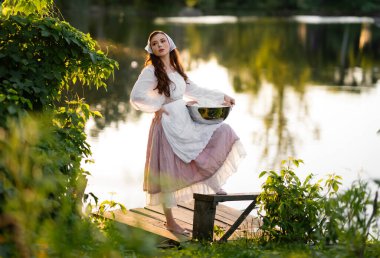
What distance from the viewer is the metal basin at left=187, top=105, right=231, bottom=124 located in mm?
5871

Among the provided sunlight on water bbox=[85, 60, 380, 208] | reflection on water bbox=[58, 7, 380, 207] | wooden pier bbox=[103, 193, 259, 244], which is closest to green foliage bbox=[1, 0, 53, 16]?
reflection on water bbox=[58, 7, 380, 207]

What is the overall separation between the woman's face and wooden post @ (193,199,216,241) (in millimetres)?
1063

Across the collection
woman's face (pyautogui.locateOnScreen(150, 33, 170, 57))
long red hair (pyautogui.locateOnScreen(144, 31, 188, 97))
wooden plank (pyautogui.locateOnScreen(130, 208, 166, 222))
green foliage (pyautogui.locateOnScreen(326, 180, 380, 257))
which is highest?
woman's face (pyautogui.locateOnScreen(150, 33, 170, 57))

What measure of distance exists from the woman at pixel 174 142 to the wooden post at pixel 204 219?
220 millimetres

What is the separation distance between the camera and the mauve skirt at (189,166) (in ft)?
19.1

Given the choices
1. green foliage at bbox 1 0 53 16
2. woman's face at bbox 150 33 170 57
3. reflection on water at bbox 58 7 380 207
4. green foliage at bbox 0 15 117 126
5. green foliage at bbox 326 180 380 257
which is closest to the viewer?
green foliage at bbox 326 180 380 257

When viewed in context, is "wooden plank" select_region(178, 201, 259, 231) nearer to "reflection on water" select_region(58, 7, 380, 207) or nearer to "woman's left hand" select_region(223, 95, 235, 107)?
"reflection on water" select_region(58, 7, 380, 207)

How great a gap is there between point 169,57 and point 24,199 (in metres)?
3.62

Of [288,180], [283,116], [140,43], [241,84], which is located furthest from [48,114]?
[140,43]

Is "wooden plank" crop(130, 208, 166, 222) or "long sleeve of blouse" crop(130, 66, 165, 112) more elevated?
"long sleeve of blouse" crop(130, 66, 165, 112)

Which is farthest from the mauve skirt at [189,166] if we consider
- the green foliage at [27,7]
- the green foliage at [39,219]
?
the green foliage at [39,219]

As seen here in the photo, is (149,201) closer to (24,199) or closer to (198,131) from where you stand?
(198,131)

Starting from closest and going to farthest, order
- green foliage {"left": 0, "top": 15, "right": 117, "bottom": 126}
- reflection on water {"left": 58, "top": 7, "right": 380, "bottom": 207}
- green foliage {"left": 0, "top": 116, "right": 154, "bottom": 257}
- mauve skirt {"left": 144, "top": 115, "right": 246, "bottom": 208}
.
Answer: green foliage {"left": 0, "top": 116, "right": 154, "bottom": 257} → green foliage {"left": 0, "top": 15, "right": 117, "bottom": 126} → mauve skirt {"left": 144, "top": 115, "right": 246, "bottom": 208} → reflection on water {"left": 58, "top": 7, "right": 380, "bottom": 207}

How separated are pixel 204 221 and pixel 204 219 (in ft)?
0.04
